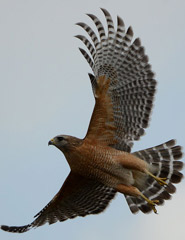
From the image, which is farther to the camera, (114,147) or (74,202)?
(74,202)

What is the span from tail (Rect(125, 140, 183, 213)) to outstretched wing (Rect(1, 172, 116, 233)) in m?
0.80

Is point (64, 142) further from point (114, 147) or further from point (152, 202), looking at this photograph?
point (152, 202)

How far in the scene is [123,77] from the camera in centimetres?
1510

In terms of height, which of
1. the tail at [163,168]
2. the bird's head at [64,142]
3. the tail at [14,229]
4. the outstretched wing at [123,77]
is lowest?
the tail at [14,229]

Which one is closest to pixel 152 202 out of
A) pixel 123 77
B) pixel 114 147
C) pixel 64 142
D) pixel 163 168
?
pixel 163 168

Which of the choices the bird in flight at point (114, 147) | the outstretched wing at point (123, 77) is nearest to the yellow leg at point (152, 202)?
the bird in flight at point (114, 147)

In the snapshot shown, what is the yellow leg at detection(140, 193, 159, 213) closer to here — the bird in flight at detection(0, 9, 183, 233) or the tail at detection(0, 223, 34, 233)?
the bird in flight at detection(0, 9, 183, 233)

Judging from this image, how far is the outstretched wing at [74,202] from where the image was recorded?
15.3 m

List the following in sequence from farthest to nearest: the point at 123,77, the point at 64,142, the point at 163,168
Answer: the point at 163,168
the point at 123,77
the point at 64,142

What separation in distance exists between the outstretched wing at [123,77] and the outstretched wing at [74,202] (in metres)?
1.05

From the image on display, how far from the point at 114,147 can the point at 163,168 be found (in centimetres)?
127

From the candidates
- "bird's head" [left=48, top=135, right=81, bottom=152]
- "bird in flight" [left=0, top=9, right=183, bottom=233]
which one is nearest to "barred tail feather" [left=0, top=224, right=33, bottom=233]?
"bird in flight" [left=0, top=9, right=183, bottom=233]

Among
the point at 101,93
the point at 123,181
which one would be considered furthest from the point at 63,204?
the point at 101,93

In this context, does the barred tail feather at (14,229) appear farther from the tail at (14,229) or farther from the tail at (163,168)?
the tail at (163,168)
